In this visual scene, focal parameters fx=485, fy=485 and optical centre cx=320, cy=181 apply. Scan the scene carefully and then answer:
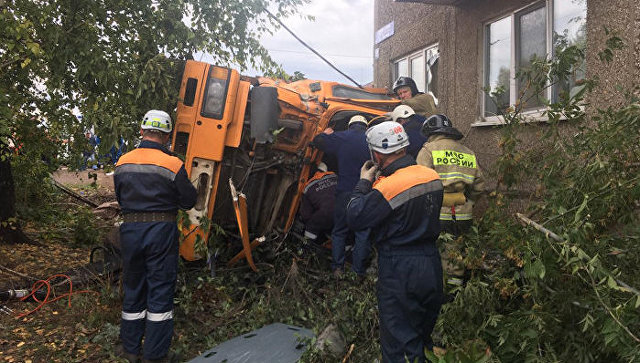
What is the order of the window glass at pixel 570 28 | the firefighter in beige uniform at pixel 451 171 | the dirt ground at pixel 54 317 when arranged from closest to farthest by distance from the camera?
the dirt ground at pixel 54 317 → the firefighter in beige uniform at pixel 451 171 → the window glass at pixel 570 28

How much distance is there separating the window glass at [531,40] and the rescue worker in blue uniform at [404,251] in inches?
127

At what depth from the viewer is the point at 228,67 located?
193 inches

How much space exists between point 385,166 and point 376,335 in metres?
1.42

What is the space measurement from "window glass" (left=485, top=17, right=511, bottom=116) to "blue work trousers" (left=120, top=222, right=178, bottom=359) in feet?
14.9

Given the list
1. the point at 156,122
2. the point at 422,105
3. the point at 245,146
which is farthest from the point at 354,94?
the point at 156,122

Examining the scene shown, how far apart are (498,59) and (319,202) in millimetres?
3289

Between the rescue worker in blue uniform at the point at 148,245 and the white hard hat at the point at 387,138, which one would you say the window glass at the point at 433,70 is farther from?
the rescue worker in blue uniform at the point at 148,245

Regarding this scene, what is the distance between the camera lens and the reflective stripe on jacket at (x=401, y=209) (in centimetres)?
300

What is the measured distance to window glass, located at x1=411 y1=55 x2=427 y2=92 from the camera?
8.74 meters

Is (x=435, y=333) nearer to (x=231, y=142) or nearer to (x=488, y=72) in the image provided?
(x=231, y=142)

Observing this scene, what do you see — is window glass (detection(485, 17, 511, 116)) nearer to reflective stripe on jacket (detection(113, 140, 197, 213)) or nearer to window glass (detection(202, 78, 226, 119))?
window glass (detection(202, 78, 226, 119))

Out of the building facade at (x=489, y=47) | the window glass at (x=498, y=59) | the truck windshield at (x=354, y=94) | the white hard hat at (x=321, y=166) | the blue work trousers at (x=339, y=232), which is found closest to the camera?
the building facade at (x=489, y=47)

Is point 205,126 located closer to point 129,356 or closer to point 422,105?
point 129,356

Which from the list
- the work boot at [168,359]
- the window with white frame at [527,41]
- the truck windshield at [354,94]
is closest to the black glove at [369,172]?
the window with white frame at [527,41]
